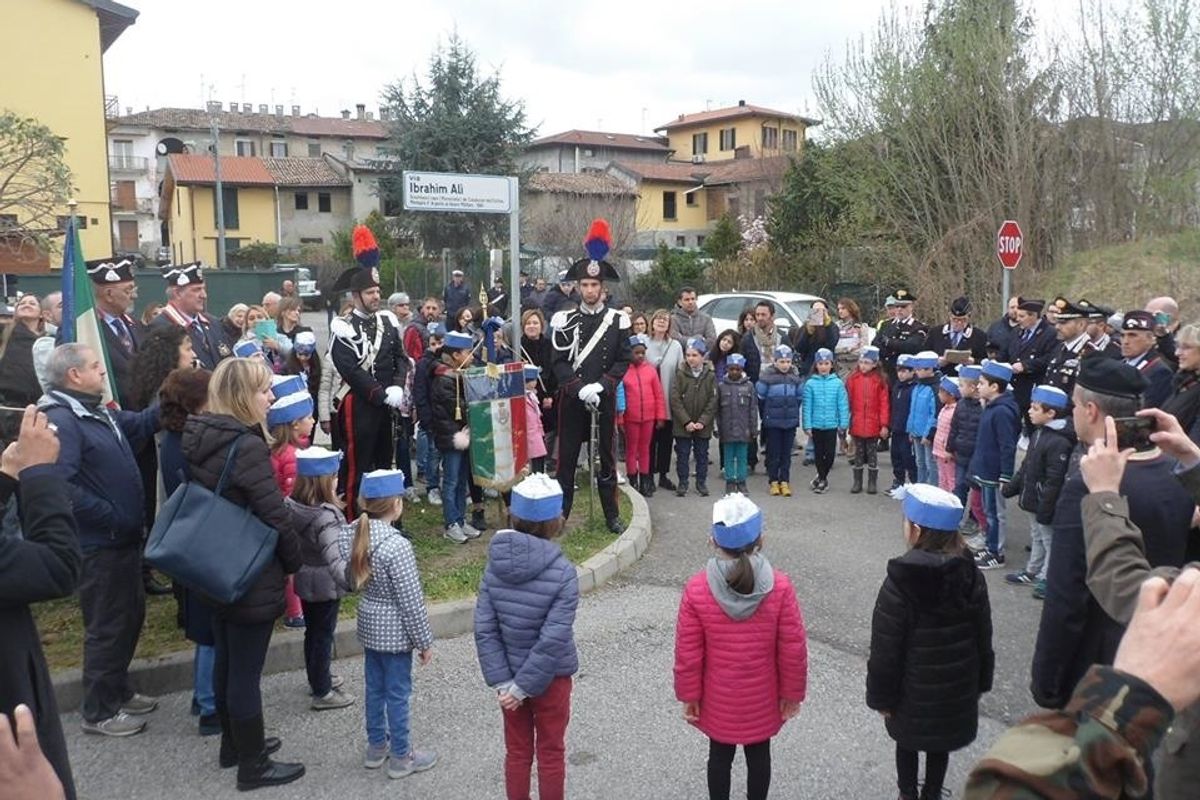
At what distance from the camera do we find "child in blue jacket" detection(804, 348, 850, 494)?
10336 millimetres

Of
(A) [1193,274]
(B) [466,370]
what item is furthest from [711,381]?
(A) [1193,274]

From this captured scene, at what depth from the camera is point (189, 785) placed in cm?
451

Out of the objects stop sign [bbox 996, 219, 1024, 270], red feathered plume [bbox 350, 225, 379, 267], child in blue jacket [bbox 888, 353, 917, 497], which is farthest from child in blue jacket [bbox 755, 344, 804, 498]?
stop sign [bbox 996, 219, 1024, 270]

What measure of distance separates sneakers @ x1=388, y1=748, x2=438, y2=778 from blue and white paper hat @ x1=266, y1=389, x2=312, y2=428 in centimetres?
197

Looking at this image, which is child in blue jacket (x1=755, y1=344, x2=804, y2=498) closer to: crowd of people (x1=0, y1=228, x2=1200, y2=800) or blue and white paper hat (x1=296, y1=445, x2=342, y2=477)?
crowd of people (x1=0, y1=228, x2=1200, y2=800)

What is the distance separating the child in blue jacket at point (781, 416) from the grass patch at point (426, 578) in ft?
6.03

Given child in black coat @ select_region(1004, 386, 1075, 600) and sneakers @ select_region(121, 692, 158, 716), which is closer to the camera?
sneakers @ select_region(121, 692, 158, 716)

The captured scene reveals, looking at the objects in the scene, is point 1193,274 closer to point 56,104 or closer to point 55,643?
point 55,643

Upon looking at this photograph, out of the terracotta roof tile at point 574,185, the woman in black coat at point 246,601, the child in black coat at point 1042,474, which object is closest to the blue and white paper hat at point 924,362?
the child in black coat at point 1042,474

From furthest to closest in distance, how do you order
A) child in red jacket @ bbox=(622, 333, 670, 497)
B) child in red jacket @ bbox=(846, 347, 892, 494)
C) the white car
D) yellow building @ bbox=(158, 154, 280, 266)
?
1. yellow building @ bbox=(158, 154, 280, 266)
2. the white car
3. child in red jacket @ bbox=(846, 347, 892, 494)
4. child in red jacket @ bbox=(622, 333, 670, 497)

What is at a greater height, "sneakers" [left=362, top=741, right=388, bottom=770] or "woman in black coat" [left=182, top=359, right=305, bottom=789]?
"woman in black coat" [left=182, top=359, right=305, bottom=789]

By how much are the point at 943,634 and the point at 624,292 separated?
25.5 meters

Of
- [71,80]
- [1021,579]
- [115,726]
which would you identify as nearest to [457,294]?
[1021,579]

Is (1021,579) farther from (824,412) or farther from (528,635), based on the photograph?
(528,635)
